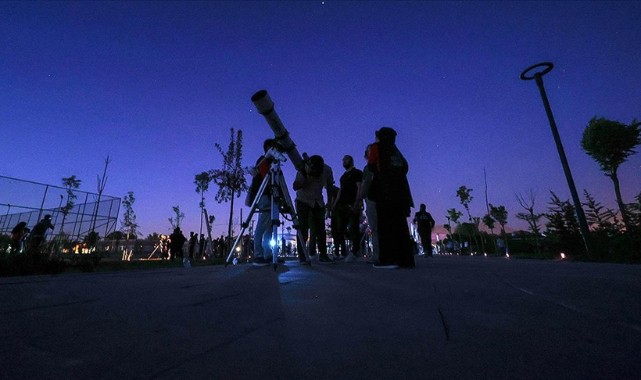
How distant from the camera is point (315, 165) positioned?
5.22 m

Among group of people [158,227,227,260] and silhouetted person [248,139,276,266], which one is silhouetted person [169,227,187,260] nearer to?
group of people [158,227,227,260]

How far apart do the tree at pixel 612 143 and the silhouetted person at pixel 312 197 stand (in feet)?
→ 56.9

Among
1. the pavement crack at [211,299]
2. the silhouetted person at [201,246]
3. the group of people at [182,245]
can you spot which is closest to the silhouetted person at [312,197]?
the pavement crack at [211,299]

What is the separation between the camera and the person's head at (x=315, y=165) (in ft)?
16.8

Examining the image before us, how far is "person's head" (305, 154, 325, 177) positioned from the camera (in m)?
5.11

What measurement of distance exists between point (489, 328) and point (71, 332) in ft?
4.22

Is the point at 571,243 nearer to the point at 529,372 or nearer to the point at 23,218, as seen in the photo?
the point at 529,372

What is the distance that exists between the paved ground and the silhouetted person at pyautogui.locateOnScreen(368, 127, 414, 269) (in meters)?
2.29

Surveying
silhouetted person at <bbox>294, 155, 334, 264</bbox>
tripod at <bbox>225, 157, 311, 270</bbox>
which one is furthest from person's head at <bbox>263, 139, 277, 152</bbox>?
silhouetted person at <bbox>294, 155, 334, 264</bbox>

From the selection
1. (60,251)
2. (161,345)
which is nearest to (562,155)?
(161,345)

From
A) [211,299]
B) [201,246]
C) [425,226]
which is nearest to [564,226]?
[425,226]

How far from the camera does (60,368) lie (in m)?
0.64

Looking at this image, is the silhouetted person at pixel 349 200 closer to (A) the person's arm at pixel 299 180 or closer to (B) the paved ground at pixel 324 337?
(A) the person's arm at pixel 299 180

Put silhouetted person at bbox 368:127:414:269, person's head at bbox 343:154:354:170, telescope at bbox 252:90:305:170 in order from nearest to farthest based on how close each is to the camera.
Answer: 1. silhouetted person at bbox 368:127:414:269
2. telescope at bbox 252:90:305:170
3. person's head at bbox 343:154:354:170
